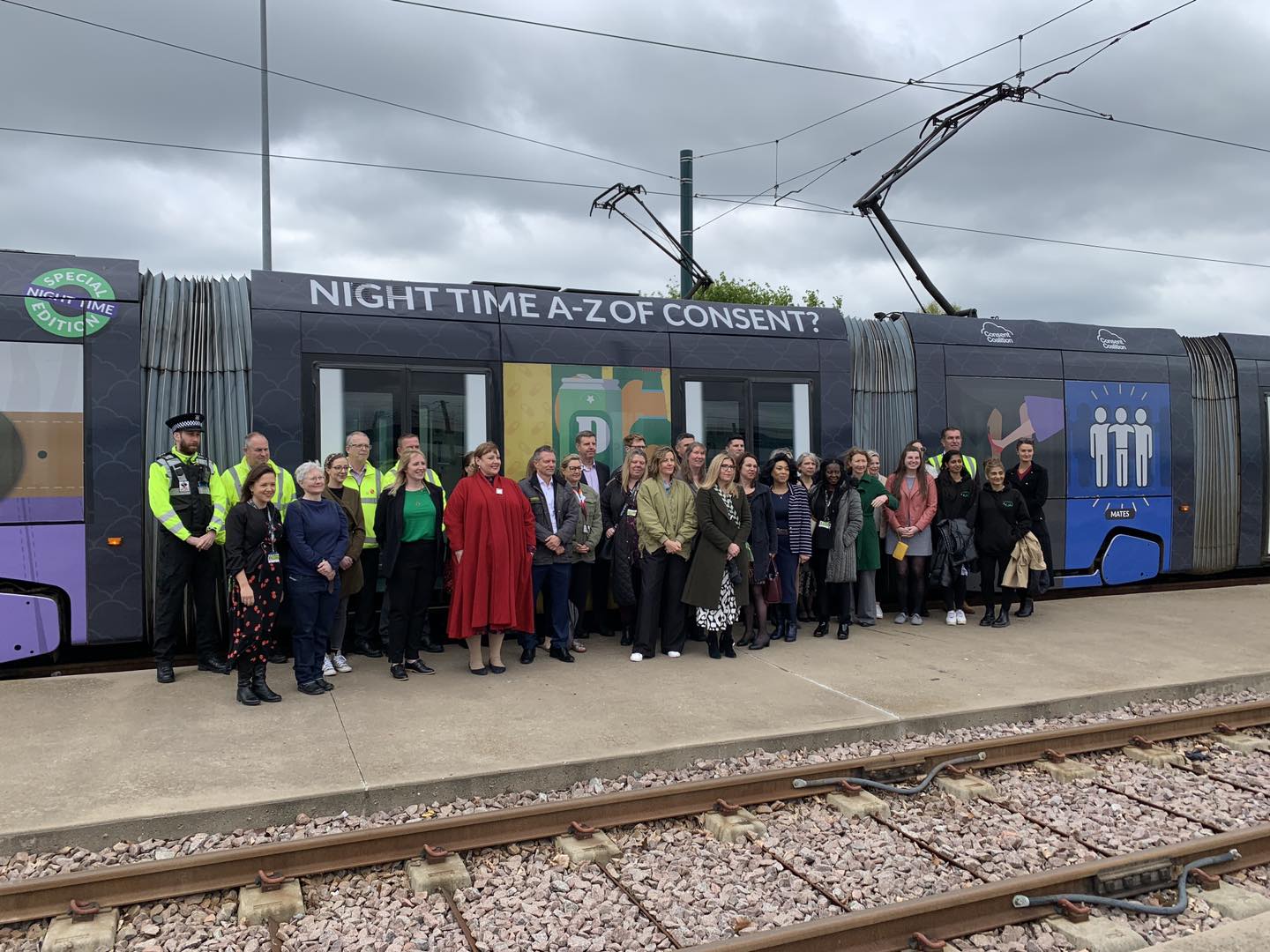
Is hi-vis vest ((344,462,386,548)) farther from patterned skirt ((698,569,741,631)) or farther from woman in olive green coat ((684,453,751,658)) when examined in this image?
patterned skirt ((698,569,741,631))

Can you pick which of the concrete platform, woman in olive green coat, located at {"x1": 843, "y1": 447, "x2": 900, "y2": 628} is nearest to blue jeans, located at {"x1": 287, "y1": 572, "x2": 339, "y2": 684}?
the concrete platform

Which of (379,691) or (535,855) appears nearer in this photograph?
(535,855)

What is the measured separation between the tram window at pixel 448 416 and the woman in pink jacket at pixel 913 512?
12.7ft

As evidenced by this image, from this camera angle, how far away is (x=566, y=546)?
24.5 feet

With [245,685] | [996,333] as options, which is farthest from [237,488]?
[996,333]

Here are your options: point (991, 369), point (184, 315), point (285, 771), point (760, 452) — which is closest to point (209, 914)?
point (285, 771)

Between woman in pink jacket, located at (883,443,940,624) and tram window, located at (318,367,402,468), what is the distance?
4525 mm

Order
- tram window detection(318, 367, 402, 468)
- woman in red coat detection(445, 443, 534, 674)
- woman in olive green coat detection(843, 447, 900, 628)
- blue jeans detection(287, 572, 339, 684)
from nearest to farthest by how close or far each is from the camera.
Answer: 1. blue jeans detection(287, 572, 339, 684)
2. woman in red coat detection(445, 443, 534, 674)
3. tram window detection(318, 367, 402, 468)
4. woman in olive green coat detection(843, 447, 900, 628)

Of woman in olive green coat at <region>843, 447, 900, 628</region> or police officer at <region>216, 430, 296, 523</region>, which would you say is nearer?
police officer at <region>216, 430, 296, 523</region>

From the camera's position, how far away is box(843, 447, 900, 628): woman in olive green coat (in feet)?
28.4

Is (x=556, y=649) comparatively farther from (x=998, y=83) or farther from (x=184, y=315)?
(x=998, y=83)

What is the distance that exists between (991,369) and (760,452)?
2771 mm

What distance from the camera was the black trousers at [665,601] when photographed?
7.72 m

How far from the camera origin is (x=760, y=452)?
8.96 meters
